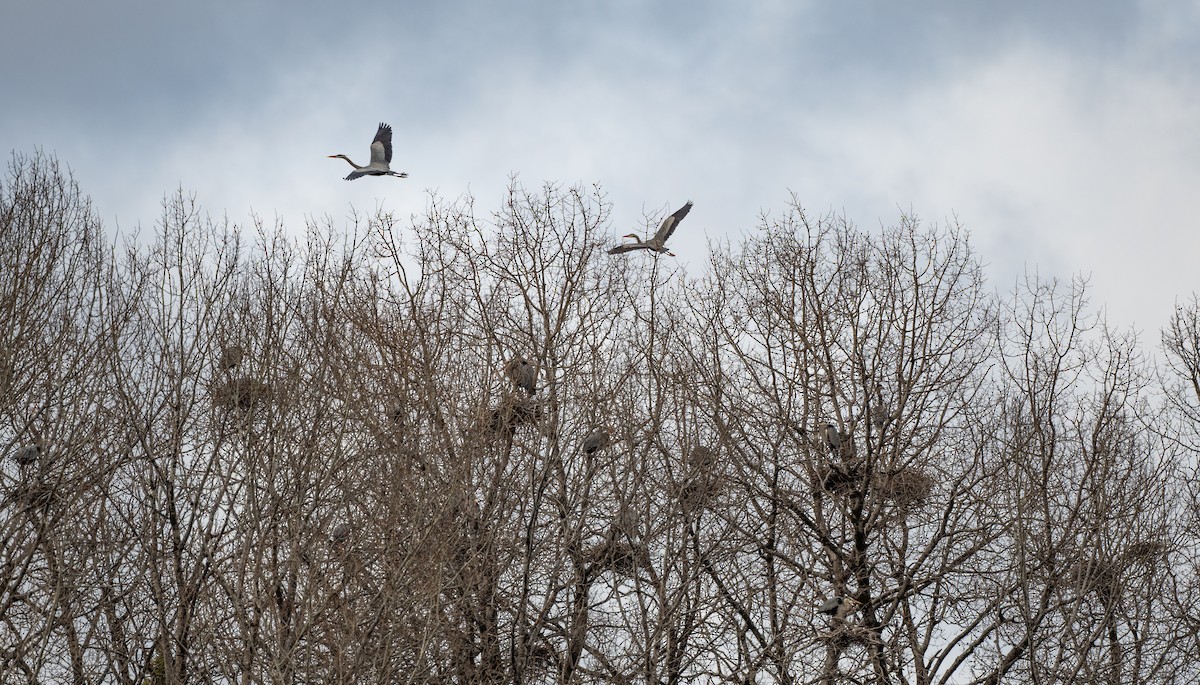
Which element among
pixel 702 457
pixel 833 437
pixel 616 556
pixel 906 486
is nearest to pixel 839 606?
pixel 906 486

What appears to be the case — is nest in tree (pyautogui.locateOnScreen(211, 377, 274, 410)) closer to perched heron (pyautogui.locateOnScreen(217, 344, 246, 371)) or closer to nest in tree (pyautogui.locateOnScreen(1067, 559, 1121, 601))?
perched heron (pyautogui.locateOnScreen(217, 344, 246, 371))

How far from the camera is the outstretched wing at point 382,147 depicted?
12.4 meters

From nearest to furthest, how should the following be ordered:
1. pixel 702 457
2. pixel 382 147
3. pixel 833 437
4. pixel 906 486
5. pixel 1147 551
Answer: pixel 702 457 < pixel 1147 551 < pixel 382 147 < pixel 906 486 < pixel 833 437

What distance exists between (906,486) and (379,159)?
6.35 meters

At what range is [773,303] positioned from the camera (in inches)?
571

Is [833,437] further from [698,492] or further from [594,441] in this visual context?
[594,441]

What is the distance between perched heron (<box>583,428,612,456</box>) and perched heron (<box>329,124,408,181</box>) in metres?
3.37

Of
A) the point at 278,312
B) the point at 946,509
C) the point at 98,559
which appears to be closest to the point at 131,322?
the point at 278,312

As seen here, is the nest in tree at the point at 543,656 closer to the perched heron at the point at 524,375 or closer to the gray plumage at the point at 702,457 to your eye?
the gray plumage at the point at 702,457

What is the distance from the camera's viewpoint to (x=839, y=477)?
43.0ft

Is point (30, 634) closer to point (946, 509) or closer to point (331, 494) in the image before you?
point (331, 494)

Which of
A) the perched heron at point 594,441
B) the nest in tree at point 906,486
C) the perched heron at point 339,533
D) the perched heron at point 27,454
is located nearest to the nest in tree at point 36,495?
the perched heron at point 27,454

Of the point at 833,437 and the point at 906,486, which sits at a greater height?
the point at 833,437

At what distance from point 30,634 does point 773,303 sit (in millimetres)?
8530
